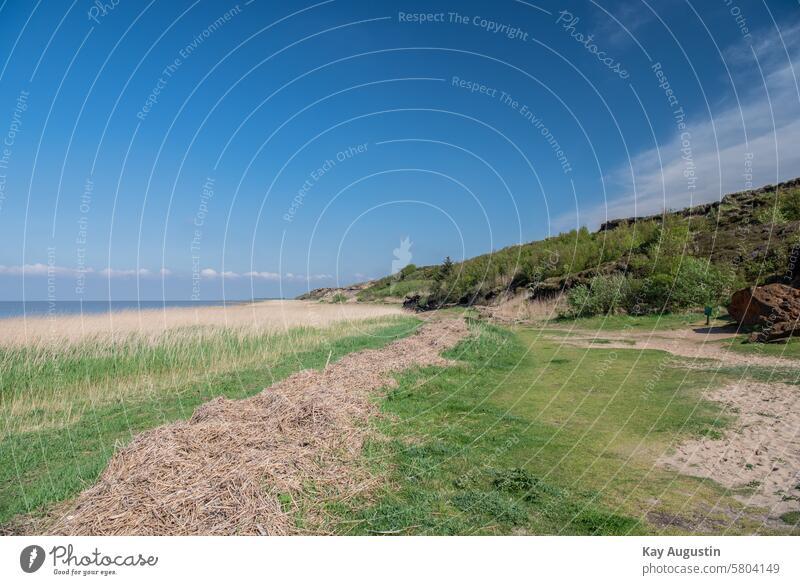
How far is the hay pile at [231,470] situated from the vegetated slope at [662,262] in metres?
A: 19.6

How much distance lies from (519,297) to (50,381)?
3046 cm

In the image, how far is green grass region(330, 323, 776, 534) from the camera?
4309 mm

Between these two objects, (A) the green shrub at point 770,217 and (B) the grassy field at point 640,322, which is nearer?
(B) the grassy field at point 640,322

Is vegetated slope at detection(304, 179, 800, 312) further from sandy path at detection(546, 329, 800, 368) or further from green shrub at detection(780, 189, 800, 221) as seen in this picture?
sandy path at detection(546, 329, 800, 368)

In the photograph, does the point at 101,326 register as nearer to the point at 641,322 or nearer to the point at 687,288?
the point at 641,322

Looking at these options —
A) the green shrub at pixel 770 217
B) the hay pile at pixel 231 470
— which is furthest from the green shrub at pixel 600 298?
the hay pile at pixel 231 470

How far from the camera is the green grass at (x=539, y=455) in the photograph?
4309 mm

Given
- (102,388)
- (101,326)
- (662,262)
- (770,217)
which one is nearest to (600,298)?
(662,262)

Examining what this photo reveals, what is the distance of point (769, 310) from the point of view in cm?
1418

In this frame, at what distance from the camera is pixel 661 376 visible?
10188mm

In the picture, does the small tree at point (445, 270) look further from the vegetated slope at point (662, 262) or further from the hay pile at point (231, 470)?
the hay pile at point (231, 470)

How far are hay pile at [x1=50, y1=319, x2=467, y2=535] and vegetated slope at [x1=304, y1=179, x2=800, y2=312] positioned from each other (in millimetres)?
19591

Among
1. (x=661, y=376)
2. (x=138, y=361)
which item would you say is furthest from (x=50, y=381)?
(x=661, y=376)

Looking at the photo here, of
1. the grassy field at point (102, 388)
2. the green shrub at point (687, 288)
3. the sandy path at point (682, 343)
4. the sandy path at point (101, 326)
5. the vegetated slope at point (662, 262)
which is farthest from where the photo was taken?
the vegetated slope at point (662, 262)
